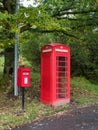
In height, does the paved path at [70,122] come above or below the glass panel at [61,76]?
below

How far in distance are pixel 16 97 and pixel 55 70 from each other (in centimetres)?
190

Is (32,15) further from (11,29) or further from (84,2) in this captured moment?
(84,2)

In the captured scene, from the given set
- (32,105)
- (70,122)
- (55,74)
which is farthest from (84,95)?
(70,122)

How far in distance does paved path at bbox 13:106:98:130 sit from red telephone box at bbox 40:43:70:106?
48.5 inches

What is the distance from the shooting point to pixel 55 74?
10812 millimetres

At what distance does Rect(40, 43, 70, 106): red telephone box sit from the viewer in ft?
35.2

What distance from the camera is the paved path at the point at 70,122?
7.88 meters

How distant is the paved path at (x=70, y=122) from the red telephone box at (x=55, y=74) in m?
1.23

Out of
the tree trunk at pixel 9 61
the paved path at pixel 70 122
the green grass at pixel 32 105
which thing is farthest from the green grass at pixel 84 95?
the tree trunk at pixel 9 61

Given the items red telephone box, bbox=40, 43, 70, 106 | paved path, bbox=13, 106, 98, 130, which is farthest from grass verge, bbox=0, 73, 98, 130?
paved path, bbox=13, 106, 98, 130

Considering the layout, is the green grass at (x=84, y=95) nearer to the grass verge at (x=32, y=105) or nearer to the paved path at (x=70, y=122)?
the grass verge at (x=32, y=105)

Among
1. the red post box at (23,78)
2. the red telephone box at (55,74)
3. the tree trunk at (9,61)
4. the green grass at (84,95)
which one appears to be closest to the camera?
the red post box at (23,78)

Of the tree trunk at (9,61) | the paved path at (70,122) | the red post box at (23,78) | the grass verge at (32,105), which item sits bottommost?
the paved path at (70,122)

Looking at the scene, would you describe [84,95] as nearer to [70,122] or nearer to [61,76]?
[61,76]
